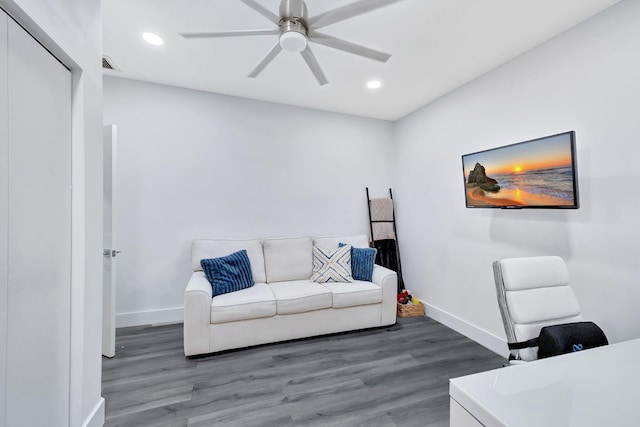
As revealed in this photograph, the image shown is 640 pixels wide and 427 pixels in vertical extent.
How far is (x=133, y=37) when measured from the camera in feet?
7.02

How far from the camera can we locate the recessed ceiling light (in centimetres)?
211

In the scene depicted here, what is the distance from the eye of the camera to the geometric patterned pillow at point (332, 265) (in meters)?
3.14

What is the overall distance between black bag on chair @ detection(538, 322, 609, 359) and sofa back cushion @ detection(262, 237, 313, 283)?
2379 millimetres

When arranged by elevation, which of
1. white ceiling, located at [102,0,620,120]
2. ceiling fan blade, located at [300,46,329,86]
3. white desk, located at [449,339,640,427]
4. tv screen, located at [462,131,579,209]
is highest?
white ceiling, located at [102,0,620,120]

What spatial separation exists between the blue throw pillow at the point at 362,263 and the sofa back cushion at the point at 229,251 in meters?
1.08

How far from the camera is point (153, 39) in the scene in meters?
2.16

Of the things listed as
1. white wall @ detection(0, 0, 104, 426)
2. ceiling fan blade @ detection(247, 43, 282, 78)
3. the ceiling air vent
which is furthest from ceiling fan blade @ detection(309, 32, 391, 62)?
Answer: the ceiling air vent

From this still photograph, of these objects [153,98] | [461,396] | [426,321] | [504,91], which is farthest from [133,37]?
[426,321]

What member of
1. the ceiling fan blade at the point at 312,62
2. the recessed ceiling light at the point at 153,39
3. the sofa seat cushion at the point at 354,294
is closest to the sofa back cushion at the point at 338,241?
the sofa seat cushion at the point at 354,294

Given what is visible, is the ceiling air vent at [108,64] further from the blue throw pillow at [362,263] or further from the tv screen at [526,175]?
the tv screen at [526,175]

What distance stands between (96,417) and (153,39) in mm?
2657

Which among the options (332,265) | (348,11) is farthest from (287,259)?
(348,11)

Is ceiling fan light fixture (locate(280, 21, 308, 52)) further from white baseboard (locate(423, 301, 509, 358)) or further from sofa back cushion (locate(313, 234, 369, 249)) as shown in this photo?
white baseboard (locate(423, 301, 509, 358))

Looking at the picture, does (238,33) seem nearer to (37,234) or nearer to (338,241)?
(37,234)
